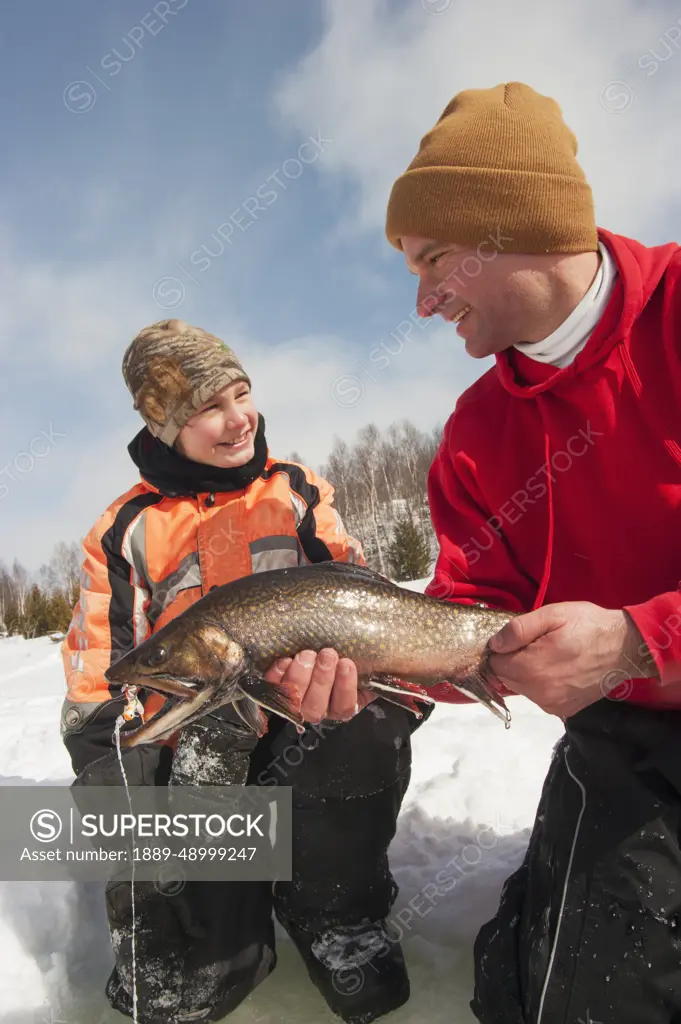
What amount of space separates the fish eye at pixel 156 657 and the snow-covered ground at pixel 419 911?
59.4 inches

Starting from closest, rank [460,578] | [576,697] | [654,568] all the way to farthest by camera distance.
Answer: [576,697] < [654,568] < [460,578]

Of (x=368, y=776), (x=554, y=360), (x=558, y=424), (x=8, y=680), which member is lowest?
(x=8, y=680)

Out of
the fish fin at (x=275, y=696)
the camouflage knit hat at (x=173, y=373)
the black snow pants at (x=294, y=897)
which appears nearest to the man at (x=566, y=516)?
the black snow pants at (x=294, y=897)

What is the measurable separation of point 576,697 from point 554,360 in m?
1.29

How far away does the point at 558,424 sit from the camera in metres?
2.71

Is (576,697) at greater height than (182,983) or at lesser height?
greater

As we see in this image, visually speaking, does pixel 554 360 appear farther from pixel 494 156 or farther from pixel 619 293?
pixel 494 156

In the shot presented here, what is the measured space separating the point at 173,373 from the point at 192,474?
0.56 m

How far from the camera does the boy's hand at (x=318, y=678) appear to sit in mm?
2311

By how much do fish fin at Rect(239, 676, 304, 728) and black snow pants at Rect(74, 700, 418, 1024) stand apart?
21.7 inches

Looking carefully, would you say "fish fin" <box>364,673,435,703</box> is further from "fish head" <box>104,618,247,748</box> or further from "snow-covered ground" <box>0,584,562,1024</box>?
"snow-covered ground" <box>0,584,562,1024</box>

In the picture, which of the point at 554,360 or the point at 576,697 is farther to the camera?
the point at 554,360

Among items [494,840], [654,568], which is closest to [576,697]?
[654,568]

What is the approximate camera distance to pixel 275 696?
7.50 feet
